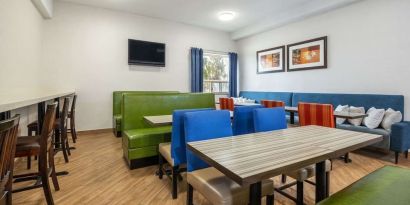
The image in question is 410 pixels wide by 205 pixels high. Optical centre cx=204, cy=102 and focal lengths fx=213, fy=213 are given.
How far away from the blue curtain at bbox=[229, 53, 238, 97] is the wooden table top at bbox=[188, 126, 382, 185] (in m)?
5.07

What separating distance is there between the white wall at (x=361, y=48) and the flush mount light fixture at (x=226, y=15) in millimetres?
1355

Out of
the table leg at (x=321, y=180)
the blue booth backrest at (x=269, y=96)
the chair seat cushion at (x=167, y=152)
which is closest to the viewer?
the table leg at (x=321, y=180)

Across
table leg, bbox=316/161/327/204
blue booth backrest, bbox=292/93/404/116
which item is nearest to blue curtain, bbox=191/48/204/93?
blue booth backrest, bbox=292/93/404/116

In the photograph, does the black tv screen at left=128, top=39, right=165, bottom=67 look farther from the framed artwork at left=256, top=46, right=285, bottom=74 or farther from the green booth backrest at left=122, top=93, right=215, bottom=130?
the framed artwork at left=256, top=46, right=285, bottom=74

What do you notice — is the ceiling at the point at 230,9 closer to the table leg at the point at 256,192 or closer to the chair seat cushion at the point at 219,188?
the chair seat cushion at the point at 219,188

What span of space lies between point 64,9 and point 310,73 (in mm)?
5563

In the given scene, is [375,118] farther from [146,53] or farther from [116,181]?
[146,53]

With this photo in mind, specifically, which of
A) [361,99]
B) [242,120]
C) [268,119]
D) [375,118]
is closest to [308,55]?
[361,99]

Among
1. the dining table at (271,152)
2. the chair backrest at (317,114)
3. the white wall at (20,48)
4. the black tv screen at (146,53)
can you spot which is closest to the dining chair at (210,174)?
the dining table at (271,152)

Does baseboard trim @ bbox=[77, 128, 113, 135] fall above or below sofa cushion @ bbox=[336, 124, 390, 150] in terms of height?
below

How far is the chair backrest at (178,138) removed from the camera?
6.37ft

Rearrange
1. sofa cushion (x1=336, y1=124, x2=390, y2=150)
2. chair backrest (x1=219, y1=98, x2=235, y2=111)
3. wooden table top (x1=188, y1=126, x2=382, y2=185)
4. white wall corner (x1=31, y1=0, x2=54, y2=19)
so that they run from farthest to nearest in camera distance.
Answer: chair backrest (x1=219, y1=98, x2=235, y2=111), white wall corner (x1=31, y1=0, x2=54, y2=19), sofa cushion (x1=336, y1=124, x2=390, y2=150), wooden table top (x1=188, y1=126, x2=382, y2=185)

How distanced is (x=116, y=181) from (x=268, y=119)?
1822 millimetres

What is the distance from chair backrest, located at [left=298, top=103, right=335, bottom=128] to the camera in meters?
2.86
